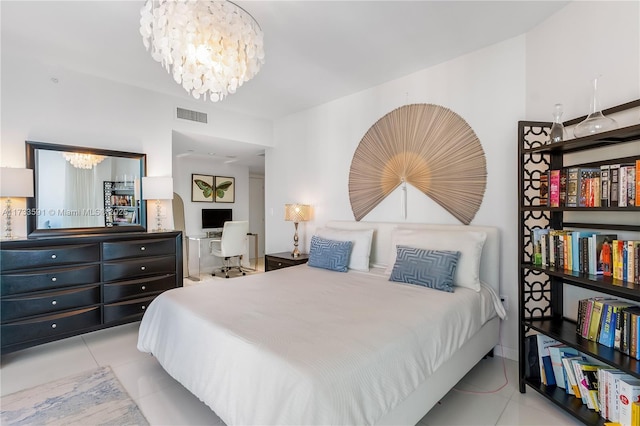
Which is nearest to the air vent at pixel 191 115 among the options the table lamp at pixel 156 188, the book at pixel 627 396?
the table lamp at pixel 156 188

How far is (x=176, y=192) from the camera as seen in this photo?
5.79 meters

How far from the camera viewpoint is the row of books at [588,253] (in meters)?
1.60

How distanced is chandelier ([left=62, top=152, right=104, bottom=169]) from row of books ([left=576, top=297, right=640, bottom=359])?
4.27 m

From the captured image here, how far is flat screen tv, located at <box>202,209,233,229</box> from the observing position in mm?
6150

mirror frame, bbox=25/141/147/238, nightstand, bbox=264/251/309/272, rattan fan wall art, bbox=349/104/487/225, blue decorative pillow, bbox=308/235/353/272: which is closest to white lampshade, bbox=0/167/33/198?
mirror frame, bbox=25/141/147/238

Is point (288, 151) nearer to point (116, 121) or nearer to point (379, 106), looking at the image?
point (379, 106)

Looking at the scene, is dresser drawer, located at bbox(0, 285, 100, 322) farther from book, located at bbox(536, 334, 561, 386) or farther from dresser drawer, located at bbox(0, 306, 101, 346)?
book, located at bbox(536, 334, 561, 386)

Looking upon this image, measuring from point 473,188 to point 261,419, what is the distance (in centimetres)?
248

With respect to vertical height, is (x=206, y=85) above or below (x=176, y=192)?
above

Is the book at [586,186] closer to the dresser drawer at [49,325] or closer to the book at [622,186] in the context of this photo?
the book at [622,186]

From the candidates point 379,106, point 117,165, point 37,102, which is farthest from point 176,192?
point 379,106

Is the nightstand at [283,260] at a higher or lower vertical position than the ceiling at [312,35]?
lower

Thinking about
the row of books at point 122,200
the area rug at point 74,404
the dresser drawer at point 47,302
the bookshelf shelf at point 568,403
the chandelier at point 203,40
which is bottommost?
the area rug at point 74,404

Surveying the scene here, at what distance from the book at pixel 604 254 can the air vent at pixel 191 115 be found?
160 inches
